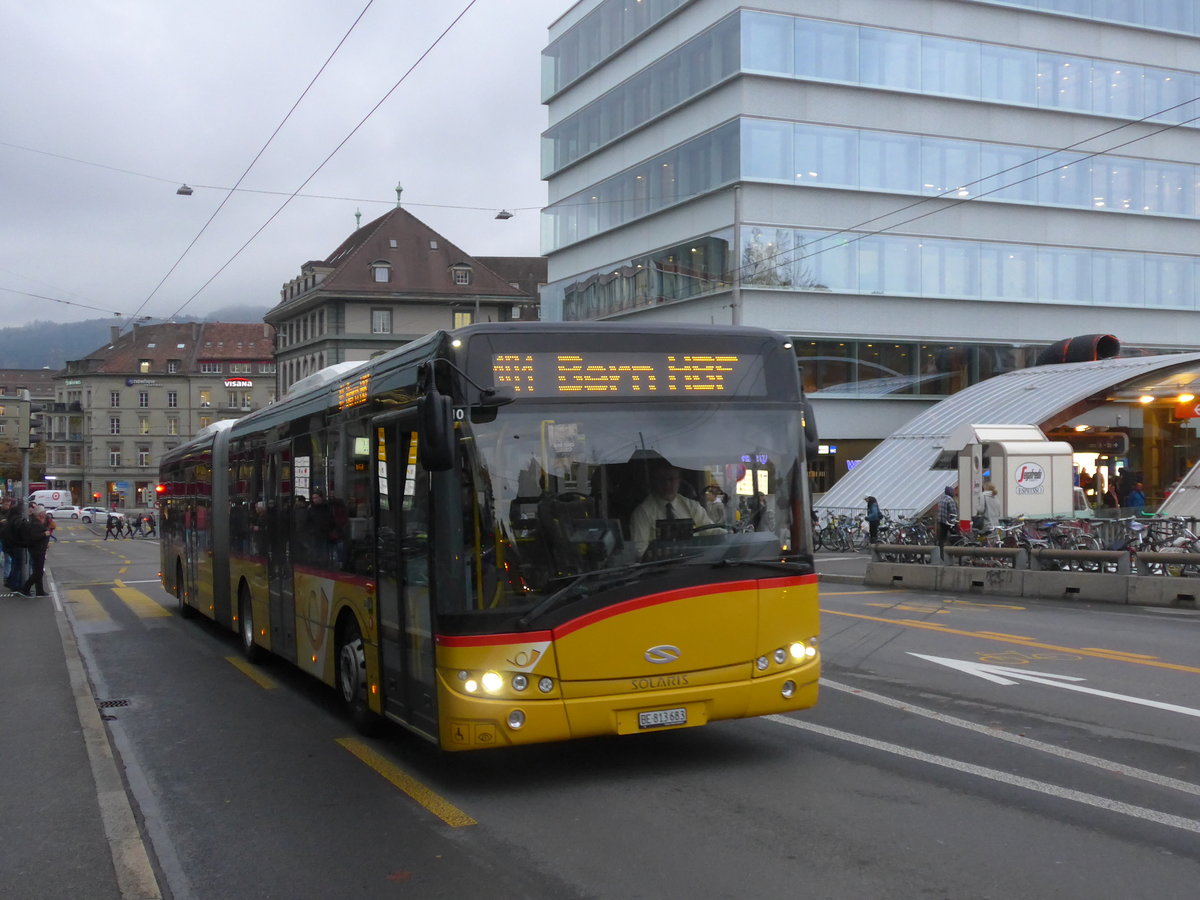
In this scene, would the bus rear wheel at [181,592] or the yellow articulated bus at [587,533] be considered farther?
the bus rear wheel at [181,592]

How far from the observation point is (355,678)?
955cm

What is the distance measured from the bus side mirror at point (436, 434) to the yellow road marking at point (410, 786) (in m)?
1.93

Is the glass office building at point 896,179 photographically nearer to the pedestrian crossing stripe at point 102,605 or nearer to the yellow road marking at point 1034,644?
the pedestrian crossing stripe at point 102,605

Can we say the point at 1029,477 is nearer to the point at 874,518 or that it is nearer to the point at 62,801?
the point at 874,518

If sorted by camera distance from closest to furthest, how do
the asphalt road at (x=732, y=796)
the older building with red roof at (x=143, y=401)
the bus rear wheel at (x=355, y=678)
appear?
the asphalt road at (x=732, y=796)
the bus rear wheel at (x=355, y=678)
the older building with red roof at (x=143, y=401)

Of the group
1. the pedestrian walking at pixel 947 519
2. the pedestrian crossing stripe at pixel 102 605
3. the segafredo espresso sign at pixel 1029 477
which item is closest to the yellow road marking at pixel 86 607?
the pedestrian crossing stripe at pixel 102 605

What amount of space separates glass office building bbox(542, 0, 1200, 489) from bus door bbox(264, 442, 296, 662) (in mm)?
30764

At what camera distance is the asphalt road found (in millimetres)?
5785

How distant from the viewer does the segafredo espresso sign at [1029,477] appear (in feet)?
98.2

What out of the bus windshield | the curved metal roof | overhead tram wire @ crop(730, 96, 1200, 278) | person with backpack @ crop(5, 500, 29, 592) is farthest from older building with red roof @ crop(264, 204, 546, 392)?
the bus windshield

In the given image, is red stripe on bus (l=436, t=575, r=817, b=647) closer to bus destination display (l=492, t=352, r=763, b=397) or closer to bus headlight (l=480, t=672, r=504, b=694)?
bus headlight (l=480, t=672, r=504, b=694)

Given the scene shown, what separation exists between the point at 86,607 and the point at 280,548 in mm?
11886

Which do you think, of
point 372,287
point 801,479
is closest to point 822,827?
point 801,479

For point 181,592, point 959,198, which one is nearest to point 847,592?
point 181,592
